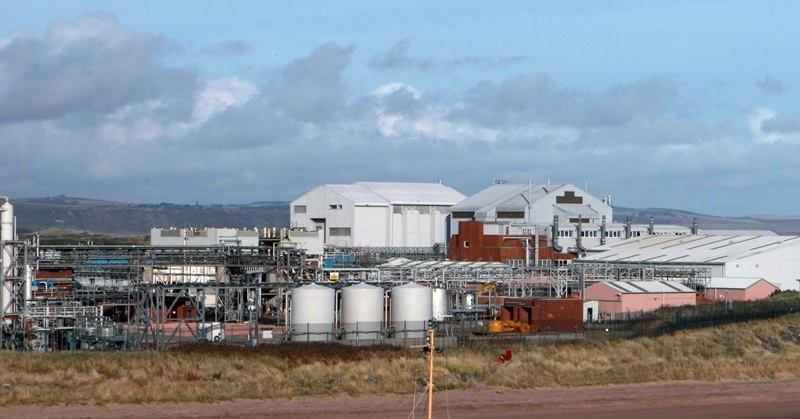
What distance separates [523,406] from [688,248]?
52.1m

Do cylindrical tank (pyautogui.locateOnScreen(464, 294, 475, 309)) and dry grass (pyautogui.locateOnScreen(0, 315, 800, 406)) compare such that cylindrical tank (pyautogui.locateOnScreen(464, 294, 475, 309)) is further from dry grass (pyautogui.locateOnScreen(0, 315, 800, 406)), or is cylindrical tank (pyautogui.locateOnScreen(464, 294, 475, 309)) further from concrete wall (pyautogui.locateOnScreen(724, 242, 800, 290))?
concrete wall (pyautogui.locateOnScreen(724, 242, 800, 290))

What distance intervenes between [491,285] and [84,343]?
2703 cm

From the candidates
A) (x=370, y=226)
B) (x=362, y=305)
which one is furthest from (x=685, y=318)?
(x=370, y=226)

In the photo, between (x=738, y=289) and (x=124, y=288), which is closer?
(x=124, y=288)

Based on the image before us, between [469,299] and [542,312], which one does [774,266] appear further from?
[542,312]

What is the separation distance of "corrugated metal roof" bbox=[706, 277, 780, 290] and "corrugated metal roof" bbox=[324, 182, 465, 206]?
47636 millimetres

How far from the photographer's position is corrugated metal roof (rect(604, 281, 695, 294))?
64.5 m

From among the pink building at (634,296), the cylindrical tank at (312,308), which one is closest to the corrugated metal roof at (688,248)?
the pink building at (634,296)

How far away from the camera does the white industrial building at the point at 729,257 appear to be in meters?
→ 76.1

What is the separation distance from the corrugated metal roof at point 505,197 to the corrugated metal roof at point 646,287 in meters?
38.8

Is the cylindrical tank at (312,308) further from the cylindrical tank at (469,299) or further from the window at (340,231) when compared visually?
the window at (340,231)

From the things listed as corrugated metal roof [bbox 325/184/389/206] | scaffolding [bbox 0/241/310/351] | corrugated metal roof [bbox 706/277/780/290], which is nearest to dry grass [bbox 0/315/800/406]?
scaffolding [bbox 0/241/310/351]

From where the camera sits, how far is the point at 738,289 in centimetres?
7169

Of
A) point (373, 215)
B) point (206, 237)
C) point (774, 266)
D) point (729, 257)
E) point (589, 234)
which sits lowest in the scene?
point (774, 266)
